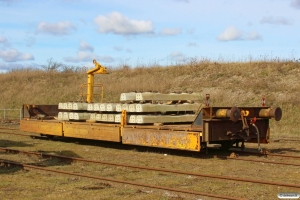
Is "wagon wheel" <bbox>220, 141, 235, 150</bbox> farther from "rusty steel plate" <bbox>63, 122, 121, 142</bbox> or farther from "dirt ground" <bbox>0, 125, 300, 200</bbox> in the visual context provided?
"rusty steel plate" <bbox>63, 122, 121, 142</bbox>

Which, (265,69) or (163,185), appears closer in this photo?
(163,185)

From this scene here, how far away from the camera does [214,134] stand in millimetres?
11992

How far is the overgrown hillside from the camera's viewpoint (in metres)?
23.9

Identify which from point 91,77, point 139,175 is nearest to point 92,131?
point 91,77

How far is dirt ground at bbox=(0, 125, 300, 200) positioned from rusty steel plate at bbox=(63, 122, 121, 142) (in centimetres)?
43

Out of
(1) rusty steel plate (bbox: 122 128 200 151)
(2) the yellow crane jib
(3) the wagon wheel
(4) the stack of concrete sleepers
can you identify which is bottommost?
(3) the wagon wheel

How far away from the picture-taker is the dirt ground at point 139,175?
8.03 m

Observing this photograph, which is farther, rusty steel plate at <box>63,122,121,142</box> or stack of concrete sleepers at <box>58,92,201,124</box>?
rusty steel plate at <box>63,122,121,142</box>

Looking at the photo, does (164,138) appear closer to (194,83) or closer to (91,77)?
(91,77)

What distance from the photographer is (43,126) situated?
17438 millimetres

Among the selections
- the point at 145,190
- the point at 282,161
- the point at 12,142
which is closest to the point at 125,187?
the point at 145,190

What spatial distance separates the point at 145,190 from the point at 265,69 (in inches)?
825

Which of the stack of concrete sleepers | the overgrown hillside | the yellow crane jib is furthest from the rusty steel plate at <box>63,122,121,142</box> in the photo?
the overgrown hillside

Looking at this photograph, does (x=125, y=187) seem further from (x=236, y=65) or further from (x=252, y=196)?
(x=236, y=65)
